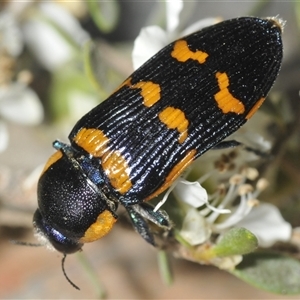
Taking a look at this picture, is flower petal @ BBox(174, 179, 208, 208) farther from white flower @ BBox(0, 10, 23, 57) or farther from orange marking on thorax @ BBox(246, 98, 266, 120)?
white flower @ BBox(0, 10, 23, 57)

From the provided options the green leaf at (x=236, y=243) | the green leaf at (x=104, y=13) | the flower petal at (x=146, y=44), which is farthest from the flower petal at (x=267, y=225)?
the green leaf at (x=104, y=13)

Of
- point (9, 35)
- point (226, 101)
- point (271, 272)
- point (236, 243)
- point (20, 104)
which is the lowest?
point (271, 272)

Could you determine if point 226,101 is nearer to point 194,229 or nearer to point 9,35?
point 194,229

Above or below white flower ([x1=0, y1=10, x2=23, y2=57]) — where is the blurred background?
below

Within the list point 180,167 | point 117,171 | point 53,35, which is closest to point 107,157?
point 117,171

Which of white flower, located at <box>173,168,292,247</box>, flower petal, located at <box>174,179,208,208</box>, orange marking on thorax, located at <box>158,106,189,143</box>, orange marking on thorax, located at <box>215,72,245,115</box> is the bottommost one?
white flower, located at <box>173,168,292,247</box>

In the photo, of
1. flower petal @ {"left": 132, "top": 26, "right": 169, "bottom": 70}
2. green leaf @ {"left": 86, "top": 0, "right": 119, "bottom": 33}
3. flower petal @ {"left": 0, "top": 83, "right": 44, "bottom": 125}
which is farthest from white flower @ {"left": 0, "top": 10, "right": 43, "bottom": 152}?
flower petal @ {"left": 132, "top": 26, "right": 169, "bottom": 70}

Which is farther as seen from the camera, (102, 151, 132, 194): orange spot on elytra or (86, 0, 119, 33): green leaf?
(86, 0, 119, 33): green leaf
